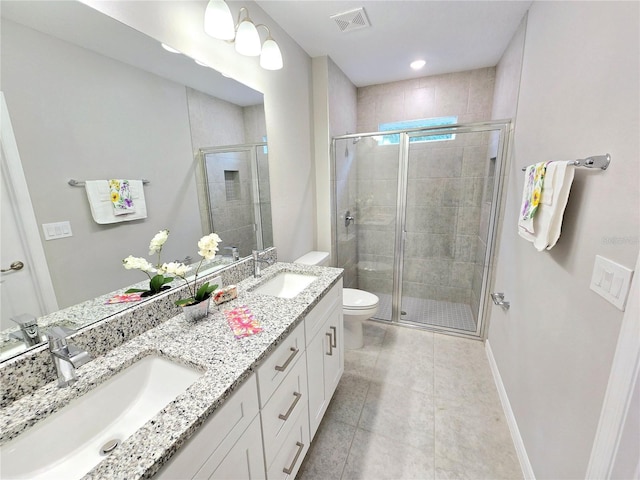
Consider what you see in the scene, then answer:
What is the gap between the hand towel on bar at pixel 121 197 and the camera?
0.98m

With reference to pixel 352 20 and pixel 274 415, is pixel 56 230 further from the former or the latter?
pixel 352 20

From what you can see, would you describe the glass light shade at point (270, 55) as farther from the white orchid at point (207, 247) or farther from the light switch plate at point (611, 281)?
the light switch plate at point (611, 281)

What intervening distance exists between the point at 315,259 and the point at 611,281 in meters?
1.79

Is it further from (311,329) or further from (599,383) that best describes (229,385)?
(599,383)

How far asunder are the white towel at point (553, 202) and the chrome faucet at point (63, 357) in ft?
5.62

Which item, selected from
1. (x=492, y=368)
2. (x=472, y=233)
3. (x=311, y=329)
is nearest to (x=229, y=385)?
(x=311, y=329)

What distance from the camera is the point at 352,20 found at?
1791 mm

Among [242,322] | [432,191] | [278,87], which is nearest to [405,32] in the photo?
[278,87]

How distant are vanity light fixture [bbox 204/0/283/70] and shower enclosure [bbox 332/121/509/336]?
1.08m

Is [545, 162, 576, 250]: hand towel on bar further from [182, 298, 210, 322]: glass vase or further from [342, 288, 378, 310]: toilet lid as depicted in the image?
[182, 298, 210, 322]: glass vase

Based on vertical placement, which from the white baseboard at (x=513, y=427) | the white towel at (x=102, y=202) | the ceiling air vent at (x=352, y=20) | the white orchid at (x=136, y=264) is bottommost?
the white baseboard at (x=513, y=427)

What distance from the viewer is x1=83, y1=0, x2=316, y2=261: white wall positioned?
1.14 metres

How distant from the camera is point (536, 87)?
4.92 feet

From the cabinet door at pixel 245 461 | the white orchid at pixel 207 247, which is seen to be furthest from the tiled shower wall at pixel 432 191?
the cabinet door at pixel 245 461
